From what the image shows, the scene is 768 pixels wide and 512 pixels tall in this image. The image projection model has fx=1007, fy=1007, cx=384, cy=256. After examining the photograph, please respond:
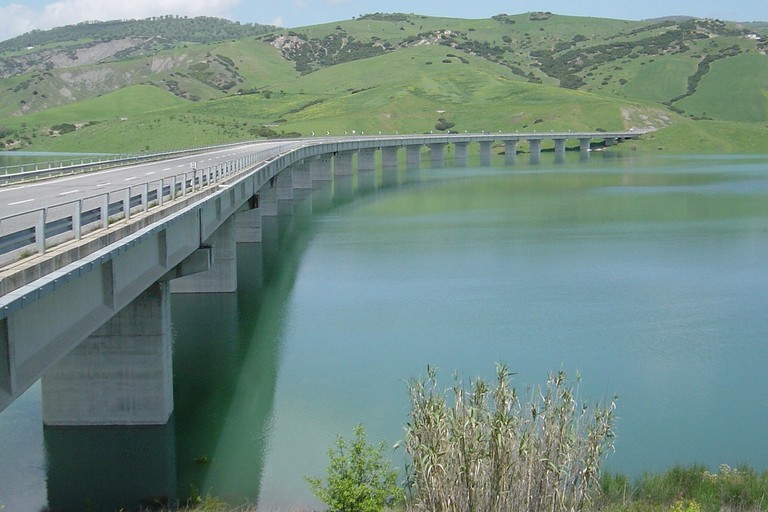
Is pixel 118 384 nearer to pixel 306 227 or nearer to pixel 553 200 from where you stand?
pixel 306 227

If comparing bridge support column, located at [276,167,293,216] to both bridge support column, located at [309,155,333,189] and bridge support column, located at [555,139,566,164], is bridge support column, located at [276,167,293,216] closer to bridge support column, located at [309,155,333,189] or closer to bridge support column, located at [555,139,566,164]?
bridge support column, located at [309,155,333,189]

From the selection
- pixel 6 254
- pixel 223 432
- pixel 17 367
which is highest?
pixel 6 254

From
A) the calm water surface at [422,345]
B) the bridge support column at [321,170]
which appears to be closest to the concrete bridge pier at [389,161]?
the bridge support column at [321,170]

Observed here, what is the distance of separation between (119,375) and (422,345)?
1205 cm

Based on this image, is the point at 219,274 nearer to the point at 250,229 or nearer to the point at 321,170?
the point at 250,229

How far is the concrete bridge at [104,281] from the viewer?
1486cm

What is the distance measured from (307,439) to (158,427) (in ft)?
12.1

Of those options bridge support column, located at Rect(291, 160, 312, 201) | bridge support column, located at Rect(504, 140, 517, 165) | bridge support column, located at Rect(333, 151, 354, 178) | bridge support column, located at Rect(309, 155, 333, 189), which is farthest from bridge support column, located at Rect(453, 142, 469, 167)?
bridge support column, located at Rect(291, 160, 312, 201)

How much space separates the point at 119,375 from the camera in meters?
24.4

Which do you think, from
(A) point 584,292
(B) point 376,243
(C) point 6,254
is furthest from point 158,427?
(B) point 376,243

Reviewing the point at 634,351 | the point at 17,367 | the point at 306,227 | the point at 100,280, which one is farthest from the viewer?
the point at 306,227

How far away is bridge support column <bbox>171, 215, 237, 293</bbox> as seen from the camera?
44.1 metres

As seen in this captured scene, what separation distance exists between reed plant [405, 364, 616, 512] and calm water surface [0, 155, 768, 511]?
5.78 meters

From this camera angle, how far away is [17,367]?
47.2 feet
